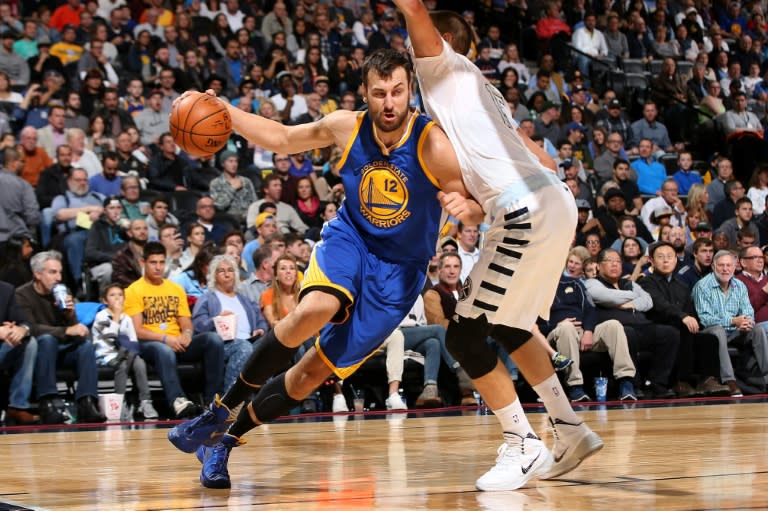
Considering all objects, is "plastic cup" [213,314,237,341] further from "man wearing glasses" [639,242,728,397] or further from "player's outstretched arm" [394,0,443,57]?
"player's outstretched arm" [394,0,443,57]

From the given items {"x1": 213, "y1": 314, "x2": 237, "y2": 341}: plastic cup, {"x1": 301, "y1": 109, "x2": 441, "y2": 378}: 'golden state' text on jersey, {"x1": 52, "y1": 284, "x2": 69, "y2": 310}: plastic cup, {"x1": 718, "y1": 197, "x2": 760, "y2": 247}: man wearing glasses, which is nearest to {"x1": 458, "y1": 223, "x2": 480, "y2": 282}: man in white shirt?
{"x1": 213, "y1": 314, "x2": 237, "y2": 341}: plastic cup

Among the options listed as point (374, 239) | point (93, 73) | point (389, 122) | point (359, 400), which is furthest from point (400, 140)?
point (93, 73)

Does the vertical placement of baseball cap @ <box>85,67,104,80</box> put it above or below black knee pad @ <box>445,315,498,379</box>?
above

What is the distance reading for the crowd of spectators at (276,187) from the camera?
7934mm

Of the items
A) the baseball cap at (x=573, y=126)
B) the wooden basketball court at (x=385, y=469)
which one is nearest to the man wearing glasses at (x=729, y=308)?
the wooden basketball court at (x=385, y=469)

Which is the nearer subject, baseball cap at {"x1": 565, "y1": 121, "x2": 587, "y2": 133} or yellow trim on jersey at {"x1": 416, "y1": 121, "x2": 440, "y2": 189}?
yellow trim on jersey at {"x1": 416, "y1": 121, "x2": 440, "y2": 189}

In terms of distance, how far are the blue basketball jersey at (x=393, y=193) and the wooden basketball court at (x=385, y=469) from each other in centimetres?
88

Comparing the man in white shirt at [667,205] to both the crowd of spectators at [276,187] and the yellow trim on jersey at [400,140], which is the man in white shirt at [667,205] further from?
the yellow trim on jersey at [400,140]

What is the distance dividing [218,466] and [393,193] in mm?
1177

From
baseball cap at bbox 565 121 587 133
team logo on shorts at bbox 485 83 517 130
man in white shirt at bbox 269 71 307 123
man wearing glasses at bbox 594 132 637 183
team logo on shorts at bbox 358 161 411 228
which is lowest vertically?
team logo on shorts at bbox 358 161 411 228

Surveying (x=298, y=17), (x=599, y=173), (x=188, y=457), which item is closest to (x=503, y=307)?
(x=188, y=457)

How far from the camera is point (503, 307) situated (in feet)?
12.9

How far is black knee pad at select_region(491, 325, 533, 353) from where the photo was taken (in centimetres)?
418

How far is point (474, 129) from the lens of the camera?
3.94 meters
